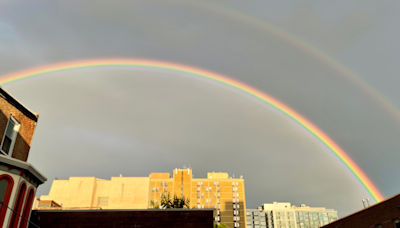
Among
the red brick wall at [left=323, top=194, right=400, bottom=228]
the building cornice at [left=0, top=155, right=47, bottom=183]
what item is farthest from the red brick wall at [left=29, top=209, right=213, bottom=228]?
the red brick wall at [left=323, top=194, right=400, bottom=228]

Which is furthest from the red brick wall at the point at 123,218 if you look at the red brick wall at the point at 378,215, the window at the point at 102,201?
the window at the point at 102,201

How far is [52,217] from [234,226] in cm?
12949

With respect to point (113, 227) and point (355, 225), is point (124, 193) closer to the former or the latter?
point (355, 225)

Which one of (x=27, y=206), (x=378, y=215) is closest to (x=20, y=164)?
(x=27, y=206)

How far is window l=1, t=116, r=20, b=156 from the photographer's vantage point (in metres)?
20.9

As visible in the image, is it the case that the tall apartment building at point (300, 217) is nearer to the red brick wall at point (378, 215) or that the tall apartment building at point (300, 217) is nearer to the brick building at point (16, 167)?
the red brick wall at point (378, 215)

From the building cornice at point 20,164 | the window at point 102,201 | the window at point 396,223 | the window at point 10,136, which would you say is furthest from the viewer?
the window at point 102,201

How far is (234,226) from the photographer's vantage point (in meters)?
141

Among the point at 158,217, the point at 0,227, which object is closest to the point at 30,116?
the point at 0,227

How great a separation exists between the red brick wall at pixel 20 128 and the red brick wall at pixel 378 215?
1534 inches

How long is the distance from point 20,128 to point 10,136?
3.83 feet

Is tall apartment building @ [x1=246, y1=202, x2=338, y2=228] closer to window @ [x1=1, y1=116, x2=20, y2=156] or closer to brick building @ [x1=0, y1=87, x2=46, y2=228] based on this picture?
brick building @ [x1=0, y1=87, x2=46, y2=228]

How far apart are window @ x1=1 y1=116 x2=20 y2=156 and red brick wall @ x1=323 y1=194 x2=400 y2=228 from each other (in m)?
39.7

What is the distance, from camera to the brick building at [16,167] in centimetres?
1584
